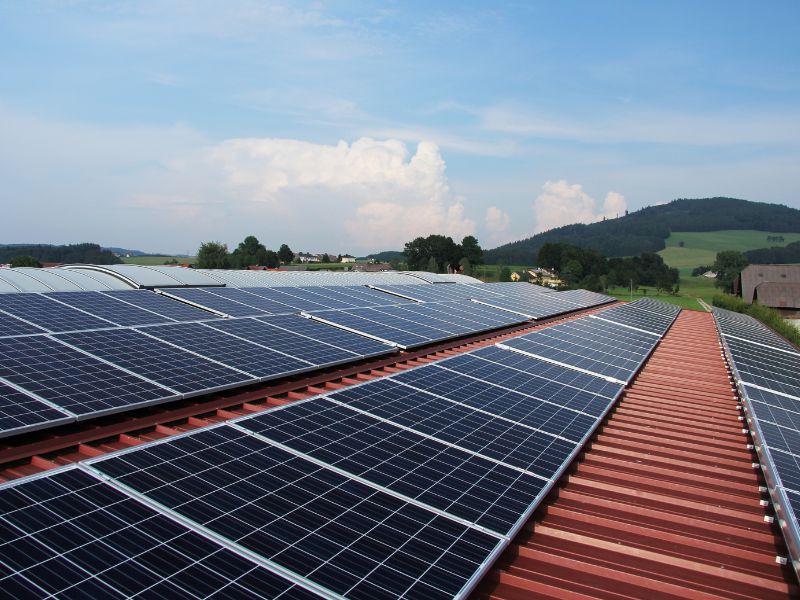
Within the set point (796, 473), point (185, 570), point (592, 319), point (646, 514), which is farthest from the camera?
point (592, 319)

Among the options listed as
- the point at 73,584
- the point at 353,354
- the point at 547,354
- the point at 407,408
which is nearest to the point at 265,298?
the point at 353,354

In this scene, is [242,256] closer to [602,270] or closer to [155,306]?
[602,270]

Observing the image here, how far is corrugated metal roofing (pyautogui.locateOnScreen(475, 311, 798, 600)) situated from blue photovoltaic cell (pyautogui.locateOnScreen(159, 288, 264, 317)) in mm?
13780

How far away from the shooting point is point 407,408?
402 inches

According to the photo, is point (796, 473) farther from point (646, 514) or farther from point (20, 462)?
point (20, 462)

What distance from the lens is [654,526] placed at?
26.0 ft

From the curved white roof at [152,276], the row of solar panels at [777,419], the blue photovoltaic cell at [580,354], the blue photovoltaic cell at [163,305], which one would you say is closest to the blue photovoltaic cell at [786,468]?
the row of solar panels at [777,419]

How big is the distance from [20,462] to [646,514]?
9062mm

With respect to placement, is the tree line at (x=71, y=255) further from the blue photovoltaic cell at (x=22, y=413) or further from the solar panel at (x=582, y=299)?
the blue photovoltaic cell at (x=22, y=413)

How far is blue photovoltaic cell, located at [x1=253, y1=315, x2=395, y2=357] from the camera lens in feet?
51.9

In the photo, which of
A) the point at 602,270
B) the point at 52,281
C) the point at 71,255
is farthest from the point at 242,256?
the point at 52,281

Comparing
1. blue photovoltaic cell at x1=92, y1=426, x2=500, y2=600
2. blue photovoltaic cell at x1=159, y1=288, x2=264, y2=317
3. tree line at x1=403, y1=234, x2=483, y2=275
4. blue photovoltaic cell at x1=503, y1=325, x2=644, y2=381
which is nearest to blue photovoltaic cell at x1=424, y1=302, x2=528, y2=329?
blue photovoltaic cell at x1=503, y1=325, x2=644, y2=381

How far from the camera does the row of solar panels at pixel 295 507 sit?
191 inches

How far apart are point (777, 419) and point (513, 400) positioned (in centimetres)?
579
